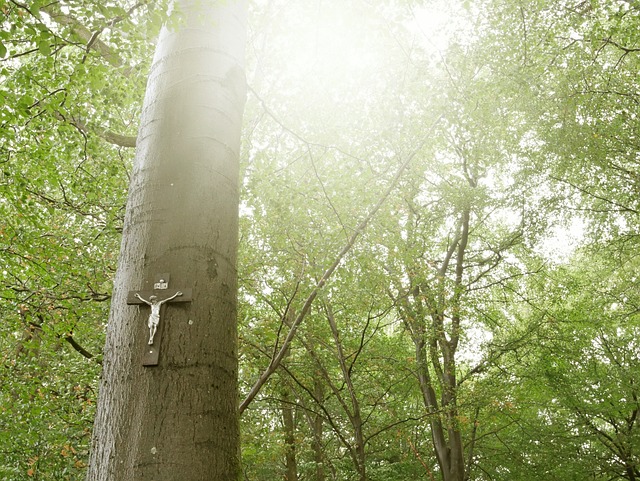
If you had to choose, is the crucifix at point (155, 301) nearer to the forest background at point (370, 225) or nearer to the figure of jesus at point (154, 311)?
the figure of jesus at point (154, 311)

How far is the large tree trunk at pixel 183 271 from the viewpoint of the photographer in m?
1.66

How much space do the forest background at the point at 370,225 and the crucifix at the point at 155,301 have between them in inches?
110

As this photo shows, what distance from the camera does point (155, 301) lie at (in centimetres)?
185

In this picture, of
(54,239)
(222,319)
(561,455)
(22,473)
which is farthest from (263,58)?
(561,455)

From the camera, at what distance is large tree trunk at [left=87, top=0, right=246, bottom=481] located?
166 cm

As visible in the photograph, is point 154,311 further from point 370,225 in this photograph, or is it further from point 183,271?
point 370,225

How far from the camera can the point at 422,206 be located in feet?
41.2

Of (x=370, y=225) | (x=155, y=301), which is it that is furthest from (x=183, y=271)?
(x=370, y=225)

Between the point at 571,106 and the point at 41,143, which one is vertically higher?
the point at 571,106

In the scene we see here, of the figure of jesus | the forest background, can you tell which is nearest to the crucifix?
the figure of jesus

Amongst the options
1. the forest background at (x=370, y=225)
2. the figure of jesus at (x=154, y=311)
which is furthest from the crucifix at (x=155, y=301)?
the forest background at (x=370, y=225)

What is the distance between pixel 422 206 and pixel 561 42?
4775 mm

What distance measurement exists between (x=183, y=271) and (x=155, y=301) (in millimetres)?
160

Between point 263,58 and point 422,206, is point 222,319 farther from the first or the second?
point 422,206
